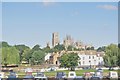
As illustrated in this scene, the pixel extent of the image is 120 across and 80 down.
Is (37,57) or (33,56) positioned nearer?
(33,56)

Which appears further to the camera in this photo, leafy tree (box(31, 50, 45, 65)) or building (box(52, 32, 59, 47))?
building (box(52, 32, 59, 47))

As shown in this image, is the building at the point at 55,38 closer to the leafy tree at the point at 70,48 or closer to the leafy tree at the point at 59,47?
the leafy tree at the point at 59,47

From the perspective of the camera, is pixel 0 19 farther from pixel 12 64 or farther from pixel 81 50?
pixel 81 50

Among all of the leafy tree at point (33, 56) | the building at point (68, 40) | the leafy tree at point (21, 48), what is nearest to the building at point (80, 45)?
the building at point (68, 40)

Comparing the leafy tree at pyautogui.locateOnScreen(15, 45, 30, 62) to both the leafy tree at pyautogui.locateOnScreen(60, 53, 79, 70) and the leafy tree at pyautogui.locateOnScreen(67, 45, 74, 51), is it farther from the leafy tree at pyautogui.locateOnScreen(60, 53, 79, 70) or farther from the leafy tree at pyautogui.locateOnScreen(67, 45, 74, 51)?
the leafy tree at pyautogui.locateOnScreen(67, 45, 74, 51)

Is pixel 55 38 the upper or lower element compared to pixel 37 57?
upper

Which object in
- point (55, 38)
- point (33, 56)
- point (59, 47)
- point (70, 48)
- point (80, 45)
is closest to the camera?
point (33, 56)

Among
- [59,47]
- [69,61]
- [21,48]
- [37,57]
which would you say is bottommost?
[69,61]

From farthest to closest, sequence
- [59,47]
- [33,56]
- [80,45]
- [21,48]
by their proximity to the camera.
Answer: [59,47]
[80,45]
[33,56]
[21,48]

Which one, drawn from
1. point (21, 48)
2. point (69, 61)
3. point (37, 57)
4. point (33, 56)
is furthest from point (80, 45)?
point (21, 48)

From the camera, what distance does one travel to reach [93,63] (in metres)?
12.0

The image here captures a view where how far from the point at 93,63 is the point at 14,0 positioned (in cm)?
1007

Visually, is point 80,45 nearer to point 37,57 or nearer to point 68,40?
point 68,40

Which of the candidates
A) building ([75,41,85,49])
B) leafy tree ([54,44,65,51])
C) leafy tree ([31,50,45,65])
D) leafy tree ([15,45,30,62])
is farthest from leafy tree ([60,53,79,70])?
leafy tree ([54,44,65,51])
